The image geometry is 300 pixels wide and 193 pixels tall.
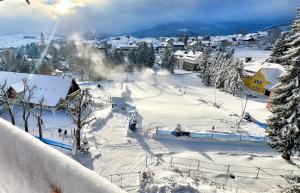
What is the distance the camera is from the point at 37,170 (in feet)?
6.30

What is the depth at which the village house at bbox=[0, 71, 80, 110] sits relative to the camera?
3725 centimetres

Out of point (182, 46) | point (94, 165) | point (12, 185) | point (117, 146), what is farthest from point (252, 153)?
point (182, 46)

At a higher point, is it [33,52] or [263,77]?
[33,52]

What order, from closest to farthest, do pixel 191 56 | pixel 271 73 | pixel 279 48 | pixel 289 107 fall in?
pixel 289 107
pixel 271 73
pixel 279 48
pixel 191 56

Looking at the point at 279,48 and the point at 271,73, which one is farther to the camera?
the point at 279,48

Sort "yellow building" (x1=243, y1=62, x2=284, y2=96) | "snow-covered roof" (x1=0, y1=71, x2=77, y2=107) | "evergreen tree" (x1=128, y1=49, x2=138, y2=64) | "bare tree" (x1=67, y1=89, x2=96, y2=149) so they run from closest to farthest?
1. "bare tree" (x1=67, y1=89, x2=96, y2=149)
2. "snow-covered roof" (x1=0, y1=71, x2=77, y2=107)
3. "yellow building" (x1=243, y1=62, x2=284, y2=96)
4. "evergreen tree" (x1=128, y1=49, x2=138, y2=64)

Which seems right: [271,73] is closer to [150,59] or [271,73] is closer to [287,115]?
[150,59]

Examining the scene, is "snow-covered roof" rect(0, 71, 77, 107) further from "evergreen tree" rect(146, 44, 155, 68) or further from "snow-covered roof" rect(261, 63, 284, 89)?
"evergreen tree" rect(146, 44, 155, 68)

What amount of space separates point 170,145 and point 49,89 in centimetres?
2002

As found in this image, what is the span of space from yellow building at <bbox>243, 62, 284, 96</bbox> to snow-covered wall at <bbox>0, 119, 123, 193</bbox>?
6180 cm

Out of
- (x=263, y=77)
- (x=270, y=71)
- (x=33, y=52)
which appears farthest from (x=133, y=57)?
(x=33, y=52)

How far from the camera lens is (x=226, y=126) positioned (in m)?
35.0

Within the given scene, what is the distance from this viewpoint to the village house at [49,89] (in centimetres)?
3725

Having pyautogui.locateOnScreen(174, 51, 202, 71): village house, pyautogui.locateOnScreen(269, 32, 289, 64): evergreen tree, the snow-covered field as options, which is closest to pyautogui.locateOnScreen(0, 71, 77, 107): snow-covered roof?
the snow-covered field
